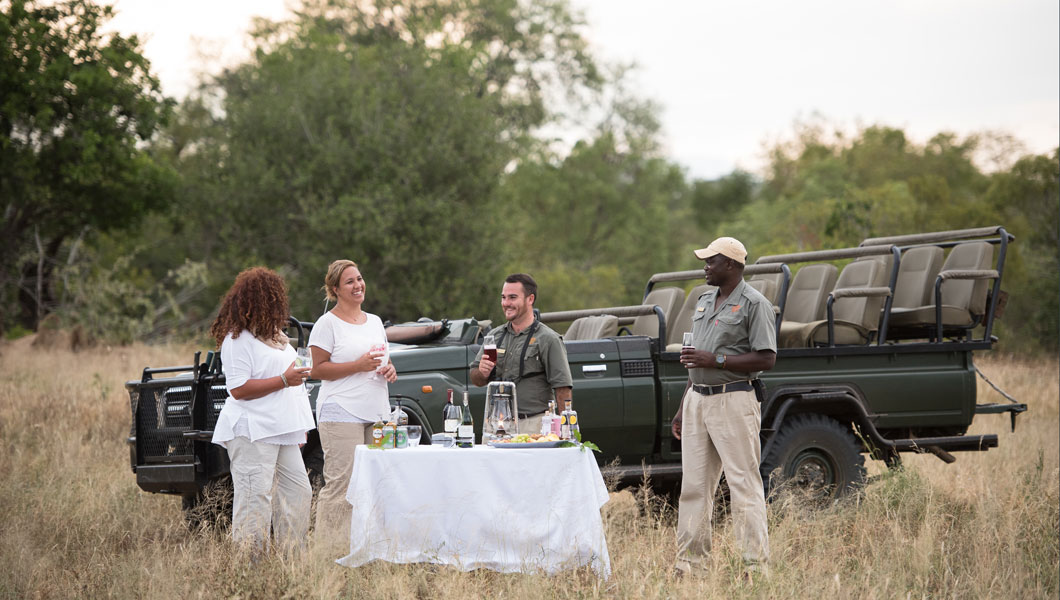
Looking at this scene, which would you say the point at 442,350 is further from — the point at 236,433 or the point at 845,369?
the point at 845,369

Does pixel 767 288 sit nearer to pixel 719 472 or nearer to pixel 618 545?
pixel 719 472

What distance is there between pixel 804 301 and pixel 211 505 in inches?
197

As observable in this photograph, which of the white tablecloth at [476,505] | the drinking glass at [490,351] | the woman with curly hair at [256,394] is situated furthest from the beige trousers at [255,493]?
the drinking glass at [490,351]

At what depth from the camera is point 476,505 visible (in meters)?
5.66

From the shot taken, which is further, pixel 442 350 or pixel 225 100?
pixel 225 100

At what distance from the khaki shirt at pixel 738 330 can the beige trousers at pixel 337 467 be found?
2072 mm

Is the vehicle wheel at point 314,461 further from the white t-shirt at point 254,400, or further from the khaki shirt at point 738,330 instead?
the khaki shirt at point 738,330

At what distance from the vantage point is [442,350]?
25.1 ft

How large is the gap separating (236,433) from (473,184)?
2000 cm

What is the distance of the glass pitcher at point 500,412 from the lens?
5.98 metres

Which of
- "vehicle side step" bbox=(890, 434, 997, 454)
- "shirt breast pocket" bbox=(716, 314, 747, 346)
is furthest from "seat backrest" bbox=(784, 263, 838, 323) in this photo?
"shirt breast pocket" bbox=(716, 314, 747, 346)

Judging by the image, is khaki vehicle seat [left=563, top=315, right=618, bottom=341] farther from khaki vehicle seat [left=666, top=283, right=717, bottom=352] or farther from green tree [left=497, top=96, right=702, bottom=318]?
green tree [left=497, top=96, right=702, bottom=318]

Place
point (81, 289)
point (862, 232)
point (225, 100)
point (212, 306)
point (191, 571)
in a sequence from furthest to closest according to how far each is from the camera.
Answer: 1. point (212, 306)
2. point (225, 100)
3. point (862, 232)
4. point (81, 289)
5. point (191, 571)

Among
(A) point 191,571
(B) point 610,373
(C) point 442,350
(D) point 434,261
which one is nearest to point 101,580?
(A) point 191,571
